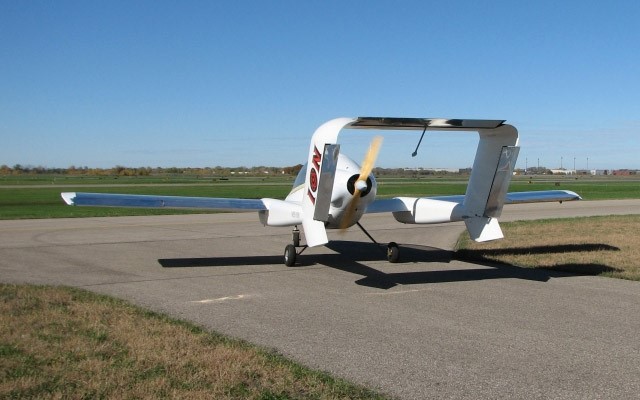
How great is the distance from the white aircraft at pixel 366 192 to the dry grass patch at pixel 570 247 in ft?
9.66

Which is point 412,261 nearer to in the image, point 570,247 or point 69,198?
point 570,247

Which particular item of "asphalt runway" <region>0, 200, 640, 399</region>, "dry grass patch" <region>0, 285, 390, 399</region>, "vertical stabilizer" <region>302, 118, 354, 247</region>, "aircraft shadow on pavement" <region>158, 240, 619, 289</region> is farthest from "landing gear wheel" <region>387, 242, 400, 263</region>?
"dry grass patch" <region>0, 285, 390, 399</region>

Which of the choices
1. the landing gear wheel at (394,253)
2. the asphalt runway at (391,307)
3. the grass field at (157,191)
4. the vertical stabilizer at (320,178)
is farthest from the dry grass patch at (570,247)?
the grass field at (157,191)

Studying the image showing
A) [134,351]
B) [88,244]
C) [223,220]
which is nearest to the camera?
[134,351]

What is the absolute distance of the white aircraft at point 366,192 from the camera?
11312mm

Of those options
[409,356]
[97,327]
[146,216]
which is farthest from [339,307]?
[146,216]

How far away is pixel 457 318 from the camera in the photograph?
9.14m

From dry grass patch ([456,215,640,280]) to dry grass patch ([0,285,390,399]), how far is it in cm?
914

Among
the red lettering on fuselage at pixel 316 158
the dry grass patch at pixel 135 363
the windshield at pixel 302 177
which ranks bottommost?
the dry grass patch at pixel 135 363

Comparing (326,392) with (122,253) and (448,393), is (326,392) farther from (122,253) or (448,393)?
(122,253)

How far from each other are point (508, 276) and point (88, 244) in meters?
11.6

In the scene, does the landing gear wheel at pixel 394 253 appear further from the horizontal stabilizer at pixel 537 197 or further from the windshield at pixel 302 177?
the horizontal stabilizer at pixel 537 197

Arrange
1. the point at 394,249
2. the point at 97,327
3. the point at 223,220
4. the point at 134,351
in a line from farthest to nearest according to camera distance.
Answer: the point at 223,220
the point at 394,249
the point at 97,327
the point at 134,351

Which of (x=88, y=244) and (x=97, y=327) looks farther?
(x=88, y=244)
